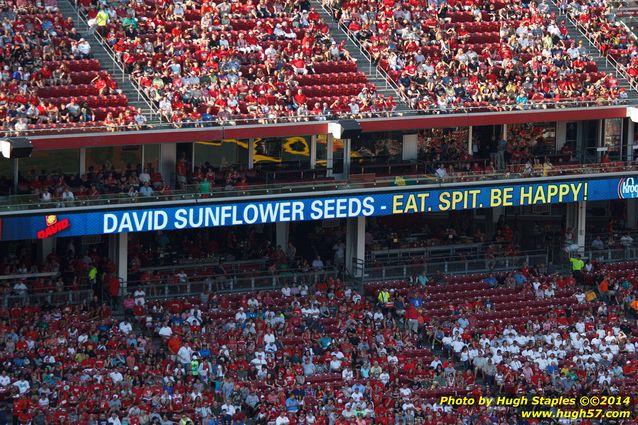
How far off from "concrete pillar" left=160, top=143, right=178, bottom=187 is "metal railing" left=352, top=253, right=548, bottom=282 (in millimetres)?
5515

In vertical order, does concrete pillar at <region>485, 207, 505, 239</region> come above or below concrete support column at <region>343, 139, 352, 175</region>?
below

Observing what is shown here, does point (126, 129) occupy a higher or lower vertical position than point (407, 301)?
higher

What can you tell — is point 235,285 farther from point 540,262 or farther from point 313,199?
point 540,262

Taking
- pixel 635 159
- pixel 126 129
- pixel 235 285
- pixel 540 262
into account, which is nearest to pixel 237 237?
pixel 235 285

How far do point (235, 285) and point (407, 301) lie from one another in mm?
4479

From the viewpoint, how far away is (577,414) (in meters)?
44.1

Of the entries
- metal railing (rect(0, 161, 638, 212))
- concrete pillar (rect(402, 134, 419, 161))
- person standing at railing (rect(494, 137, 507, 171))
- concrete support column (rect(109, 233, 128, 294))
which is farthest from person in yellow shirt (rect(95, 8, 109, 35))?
person standing at railing (rect(494, 137, 507, 171))

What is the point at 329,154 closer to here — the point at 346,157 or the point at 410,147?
the point at 346,157

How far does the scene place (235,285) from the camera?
4662cm

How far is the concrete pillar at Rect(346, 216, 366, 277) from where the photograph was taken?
48406 millimetres

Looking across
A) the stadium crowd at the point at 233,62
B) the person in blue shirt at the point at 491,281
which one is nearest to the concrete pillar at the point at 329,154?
the stadium crowd at the point at 233,62

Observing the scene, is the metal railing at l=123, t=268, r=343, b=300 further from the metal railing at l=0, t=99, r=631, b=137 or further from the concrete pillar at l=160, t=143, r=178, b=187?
the metal railing at l=0, t=99, r=631, b=137

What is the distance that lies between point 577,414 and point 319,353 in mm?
6354

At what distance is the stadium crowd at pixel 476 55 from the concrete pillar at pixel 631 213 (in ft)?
11.8
